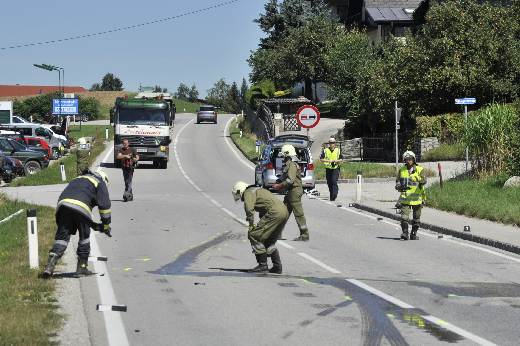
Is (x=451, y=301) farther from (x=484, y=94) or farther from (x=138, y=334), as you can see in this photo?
(x=484, y=94)

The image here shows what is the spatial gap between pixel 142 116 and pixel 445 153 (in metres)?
13.3

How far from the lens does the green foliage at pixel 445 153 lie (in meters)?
40.2

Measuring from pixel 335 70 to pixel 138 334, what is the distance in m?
53.8

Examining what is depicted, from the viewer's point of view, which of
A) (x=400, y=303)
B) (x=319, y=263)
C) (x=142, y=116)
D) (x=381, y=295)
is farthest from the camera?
(x=142, y=116)

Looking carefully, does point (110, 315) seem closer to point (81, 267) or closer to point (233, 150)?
point (81, 267)

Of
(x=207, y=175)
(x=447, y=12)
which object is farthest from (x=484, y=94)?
(x=207, y=175)

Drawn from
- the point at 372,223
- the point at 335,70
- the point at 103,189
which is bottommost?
the point at 372,223

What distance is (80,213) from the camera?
1236 cm

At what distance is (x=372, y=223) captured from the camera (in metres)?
22.1


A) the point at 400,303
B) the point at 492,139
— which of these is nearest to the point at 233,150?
the point at 492,139

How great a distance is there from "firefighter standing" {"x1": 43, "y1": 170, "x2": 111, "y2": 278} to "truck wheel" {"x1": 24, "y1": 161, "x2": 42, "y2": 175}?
2888cm

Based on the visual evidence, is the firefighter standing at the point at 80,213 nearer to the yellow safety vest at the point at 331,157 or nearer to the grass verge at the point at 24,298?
the grass verge at the point at 24,298

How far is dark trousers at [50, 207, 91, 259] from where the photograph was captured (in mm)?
12414

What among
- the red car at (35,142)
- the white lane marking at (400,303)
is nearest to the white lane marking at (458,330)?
the white lane marking at (400,303)
